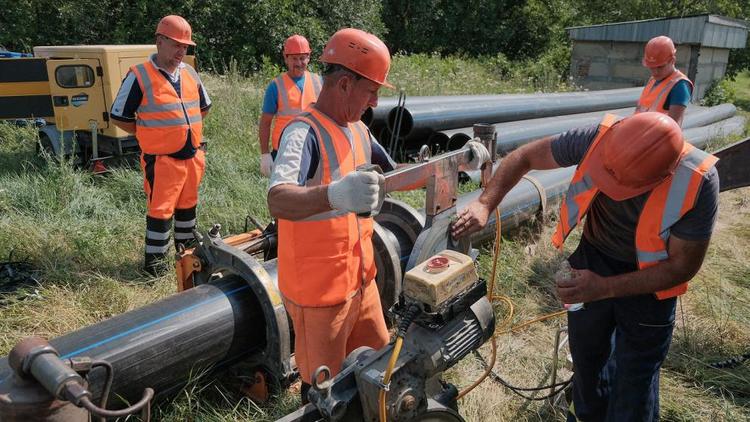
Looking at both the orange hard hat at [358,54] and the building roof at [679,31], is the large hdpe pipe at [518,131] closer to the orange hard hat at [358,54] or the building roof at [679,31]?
the orange hard hat at [358,54]

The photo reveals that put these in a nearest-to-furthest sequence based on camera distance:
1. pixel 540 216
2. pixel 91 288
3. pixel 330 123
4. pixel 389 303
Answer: pixel 330 123 → pixel 389 303 → pixel 91 288 → pixel 540 216

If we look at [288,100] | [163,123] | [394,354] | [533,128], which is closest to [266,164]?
[288,100]

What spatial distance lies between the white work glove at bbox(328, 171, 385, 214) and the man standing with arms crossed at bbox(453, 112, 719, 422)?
2.21 ft

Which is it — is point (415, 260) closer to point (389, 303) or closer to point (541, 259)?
point (389, 303)

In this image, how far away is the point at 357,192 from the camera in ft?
5.60

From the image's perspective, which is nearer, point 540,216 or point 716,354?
point 716,354

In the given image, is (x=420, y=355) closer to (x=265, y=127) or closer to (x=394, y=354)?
(x=394, y=354)

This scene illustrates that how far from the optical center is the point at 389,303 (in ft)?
10.4

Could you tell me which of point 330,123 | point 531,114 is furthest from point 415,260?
point 531,114

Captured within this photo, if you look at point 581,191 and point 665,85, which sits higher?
point 665,85

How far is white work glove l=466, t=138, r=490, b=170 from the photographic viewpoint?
2.41 m

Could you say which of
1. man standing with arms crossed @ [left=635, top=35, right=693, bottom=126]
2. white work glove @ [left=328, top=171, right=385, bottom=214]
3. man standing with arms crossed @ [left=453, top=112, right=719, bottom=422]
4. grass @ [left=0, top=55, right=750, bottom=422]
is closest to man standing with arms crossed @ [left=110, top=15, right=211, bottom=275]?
grass @ [left=0, top=55, right=750, bottom=422]

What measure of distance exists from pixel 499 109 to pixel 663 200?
5542 mm

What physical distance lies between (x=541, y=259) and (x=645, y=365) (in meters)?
2.30
